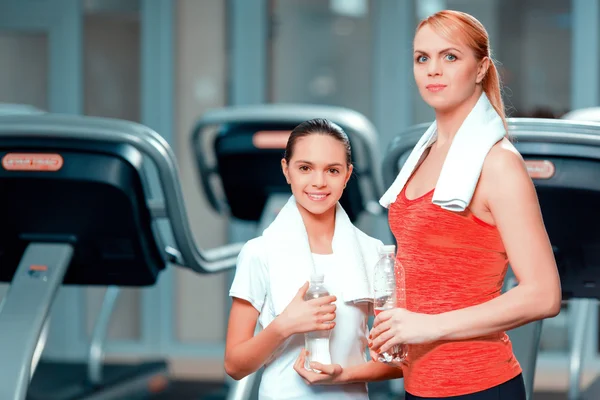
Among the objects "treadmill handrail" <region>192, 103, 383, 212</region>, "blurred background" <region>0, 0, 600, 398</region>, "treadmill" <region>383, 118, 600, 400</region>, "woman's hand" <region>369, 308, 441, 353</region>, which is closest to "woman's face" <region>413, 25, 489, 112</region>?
"woman's hand" <region>369, 308, 441, 353</region>

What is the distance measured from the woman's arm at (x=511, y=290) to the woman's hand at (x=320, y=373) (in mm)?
118

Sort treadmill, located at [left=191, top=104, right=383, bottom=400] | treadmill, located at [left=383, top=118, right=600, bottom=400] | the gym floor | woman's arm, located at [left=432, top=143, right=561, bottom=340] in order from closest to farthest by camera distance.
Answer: woman's arm, located at [left=432, top=143, right=561, bottom=340] → treadmill, located at [left=383, top=118, right=600, bottom=400] → treadmill, located at [left=191, top=104, right=383, bottom=400] → the gym floor

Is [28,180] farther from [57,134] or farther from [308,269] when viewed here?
[308,269]

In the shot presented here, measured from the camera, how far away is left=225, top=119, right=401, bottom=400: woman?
158cm

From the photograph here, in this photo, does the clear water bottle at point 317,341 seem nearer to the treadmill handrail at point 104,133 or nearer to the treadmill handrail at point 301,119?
the treadmill handrail at point 104,133

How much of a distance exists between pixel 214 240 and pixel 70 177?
10.5ft

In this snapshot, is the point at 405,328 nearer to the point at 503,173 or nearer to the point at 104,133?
the point at 503,173

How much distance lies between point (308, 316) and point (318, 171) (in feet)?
0.89

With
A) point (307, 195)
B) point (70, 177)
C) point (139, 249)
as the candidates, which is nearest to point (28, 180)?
point (70, 177)

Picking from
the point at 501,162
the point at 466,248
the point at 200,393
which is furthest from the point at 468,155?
the point at 200,393

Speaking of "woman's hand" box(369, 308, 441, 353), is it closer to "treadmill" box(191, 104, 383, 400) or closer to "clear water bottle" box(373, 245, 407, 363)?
"clear water bottle" box(373, 245, 407, 363)

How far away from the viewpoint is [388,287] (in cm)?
157

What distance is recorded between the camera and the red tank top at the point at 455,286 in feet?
4.90

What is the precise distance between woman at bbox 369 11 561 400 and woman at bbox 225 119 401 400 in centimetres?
10
